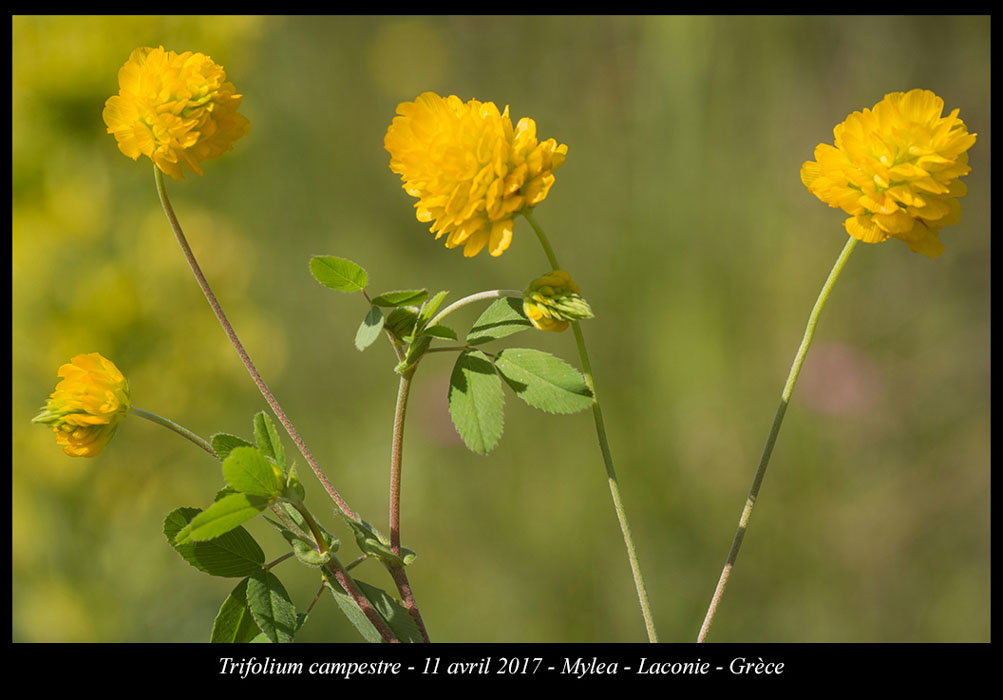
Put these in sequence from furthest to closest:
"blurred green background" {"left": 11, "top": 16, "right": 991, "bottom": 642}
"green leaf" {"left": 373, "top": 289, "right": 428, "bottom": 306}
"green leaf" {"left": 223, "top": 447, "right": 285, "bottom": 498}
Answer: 1. "blurred green background" {"left": 11, "top": 16, "right": 991, "bottom": 642}
2. "green leaf" {"left": 373, "top": 289, "right": 428, "bottom": 306}
3. "green leaf" {"left": 223, "top": 447, "right": 285, "bottom": 498}

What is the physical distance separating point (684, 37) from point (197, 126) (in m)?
2.51

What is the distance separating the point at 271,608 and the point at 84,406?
0.38 metres

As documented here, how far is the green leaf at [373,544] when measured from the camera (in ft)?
3.38

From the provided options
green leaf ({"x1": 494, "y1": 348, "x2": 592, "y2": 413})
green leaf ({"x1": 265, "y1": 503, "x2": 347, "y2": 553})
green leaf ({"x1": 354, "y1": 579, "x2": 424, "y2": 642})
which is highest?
green leaf ({"x1": 494, "y1": 348, "x2": 592, "y2": 413})

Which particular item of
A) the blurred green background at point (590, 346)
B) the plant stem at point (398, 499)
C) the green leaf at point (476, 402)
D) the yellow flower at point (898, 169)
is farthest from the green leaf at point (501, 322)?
the blurred green background at point (590, 346)

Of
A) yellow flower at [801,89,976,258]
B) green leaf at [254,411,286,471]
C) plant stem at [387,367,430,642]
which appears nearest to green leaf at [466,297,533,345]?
plant stem at [387,367,430,642]

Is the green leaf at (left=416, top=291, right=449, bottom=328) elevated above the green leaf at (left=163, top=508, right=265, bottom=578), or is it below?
above

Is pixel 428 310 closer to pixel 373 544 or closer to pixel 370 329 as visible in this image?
pixel 370 329

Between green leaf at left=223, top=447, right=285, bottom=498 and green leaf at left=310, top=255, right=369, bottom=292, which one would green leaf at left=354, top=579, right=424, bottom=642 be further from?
green leaf at left=310, top=255, right=369, bottom=292

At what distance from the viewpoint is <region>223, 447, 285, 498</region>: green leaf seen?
38.4 inches

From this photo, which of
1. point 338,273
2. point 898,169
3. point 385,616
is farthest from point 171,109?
point 898,169

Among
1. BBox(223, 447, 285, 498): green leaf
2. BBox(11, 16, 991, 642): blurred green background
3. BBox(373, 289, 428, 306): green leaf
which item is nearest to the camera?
A: BBox(223, 447, 285, 498): green leaf

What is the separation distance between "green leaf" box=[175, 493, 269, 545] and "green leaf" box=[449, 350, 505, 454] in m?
0.27

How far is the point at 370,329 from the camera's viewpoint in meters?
1.09
